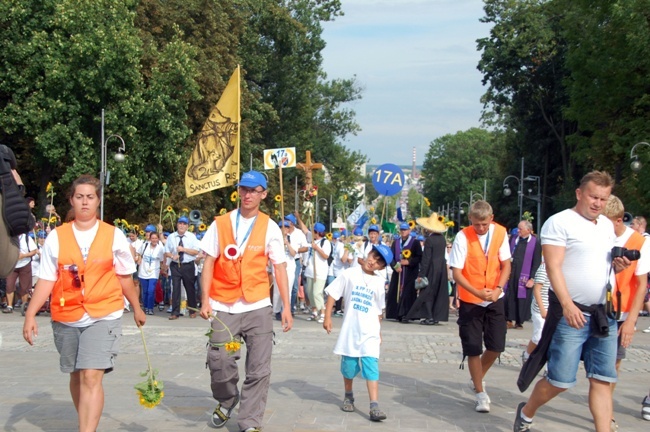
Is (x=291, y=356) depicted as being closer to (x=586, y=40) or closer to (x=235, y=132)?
(x=235, y=132)

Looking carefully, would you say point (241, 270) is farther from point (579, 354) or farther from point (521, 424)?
point (579, 354)

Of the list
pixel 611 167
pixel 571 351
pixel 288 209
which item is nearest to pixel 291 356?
pixel 571 351

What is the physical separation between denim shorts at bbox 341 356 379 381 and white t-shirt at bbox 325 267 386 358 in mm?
52

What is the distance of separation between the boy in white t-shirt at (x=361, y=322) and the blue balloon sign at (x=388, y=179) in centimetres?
842

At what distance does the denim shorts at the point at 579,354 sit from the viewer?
20.9ft

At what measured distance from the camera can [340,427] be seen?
24.2 feet

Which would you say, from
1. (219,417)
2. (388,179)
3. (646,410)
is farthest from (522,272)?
(219,417)

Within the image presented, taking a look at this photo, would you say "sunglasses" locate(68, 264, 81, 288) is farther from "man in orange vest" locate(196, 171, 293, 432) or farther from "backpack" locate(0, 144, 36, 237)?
"backpack" locate(0, 144, 36, 237)

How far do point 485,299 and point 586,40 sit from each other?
104 feet

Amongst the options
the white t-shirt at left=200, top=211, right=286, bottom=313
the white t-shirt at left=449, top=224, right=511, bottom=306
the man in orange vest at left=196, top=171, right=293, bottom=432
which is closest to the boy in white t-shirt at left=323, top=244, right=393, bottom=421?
the white t-shirt at left=449, top=224, right=511, bottom=306

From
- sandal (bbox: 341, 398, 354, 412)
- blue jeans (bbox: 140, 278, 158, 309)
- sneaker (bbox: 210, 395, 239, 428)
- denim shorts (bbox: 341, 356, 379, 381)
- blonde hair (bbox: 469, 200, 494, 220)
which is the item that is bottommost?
blue jeans (bbox: 140, 278, 158, 309)

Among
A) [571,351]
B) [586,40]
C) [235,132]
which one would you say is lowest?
[571,351]

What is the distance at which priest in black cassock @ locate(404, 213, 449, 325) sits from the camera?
17298 mm

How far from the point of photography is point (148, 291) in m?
18.9
